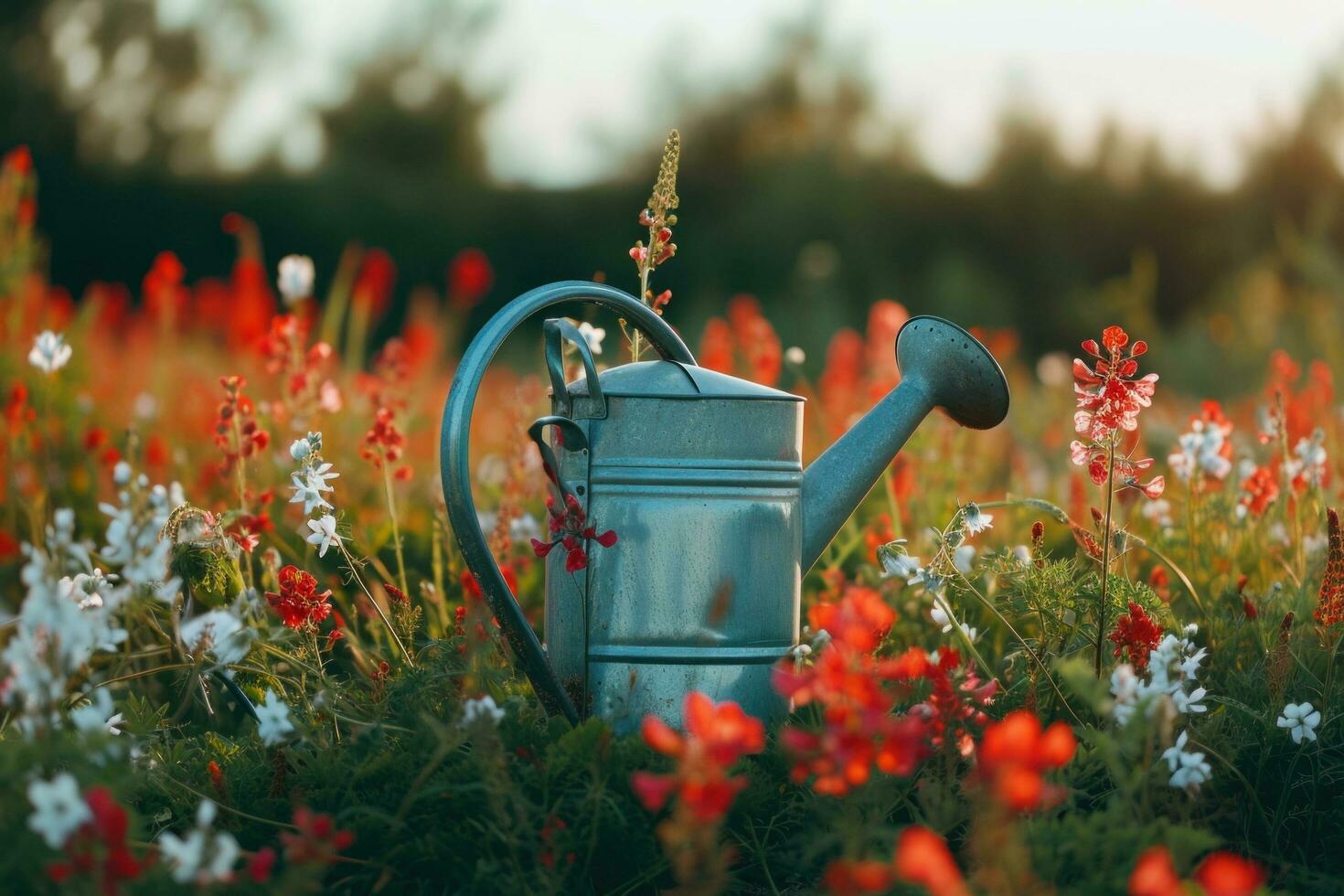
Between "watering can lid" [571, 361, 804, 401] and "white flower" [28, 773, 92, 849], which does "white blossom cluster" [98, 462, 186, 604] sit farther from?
"watering can lid" [571, 361, 804, 401]

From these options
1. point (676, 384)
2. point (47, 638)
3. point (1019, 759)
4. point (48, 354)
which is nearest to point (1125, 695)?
point (1019, 759)

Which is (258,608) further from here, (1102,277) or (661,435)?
(1102,277)

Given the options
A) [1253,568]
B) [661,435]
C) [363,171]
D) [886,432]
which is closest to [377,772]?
[661,435]

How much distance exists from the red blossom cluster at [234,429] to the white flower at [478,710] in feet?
2.95

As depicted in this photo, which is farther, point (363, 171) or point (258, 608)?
point (363, 171)

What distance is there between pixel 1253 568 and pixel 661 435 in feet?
4.98

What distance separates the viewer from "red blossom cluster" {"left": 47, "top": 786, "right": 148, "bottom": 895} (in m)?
1.13

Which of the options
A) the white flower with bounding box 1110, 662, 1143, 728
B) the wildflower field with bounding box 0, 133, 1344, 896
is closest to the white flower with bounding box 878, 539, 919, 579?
the wildflower field with bounding box 0, 133, 1344, 896

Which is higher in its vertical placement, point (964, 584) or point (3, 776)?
point (964, 584)

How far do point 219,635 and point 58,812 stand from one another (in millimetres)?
420

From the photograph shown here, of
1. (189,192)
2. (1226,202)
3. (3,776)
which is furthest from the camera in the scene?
(1226,202)

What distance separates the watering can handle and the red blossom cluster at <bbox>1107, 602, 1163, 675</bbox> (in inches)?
31.8

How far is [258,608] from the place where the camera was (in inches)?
83.0

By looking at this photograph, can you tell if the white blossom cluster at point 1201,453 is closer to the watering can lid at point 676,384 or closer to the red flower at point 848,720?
the watering can lid at point 676,384
